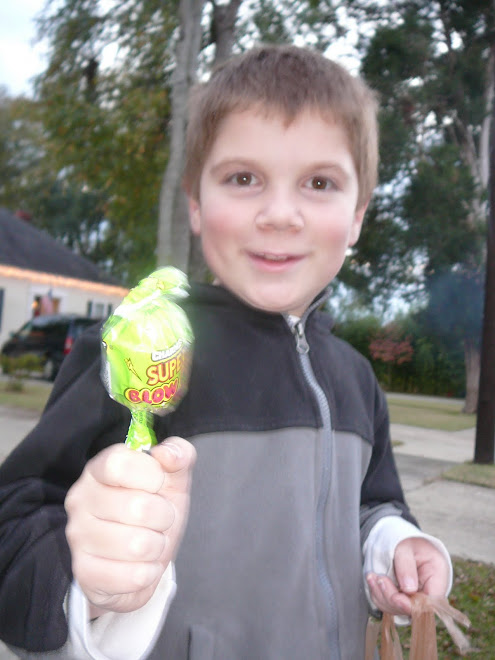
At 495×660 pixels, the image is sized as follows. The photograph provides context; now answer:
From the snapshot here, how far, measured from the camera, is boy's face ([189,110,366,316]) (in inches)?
55.0

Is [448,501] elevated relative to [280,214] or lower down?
lower down

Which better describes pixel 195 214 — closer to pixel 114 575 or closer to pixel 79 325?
pixel 114 575

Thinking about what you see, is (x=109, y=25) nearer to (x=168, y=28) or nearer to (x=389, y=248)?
(x=168, y=28)

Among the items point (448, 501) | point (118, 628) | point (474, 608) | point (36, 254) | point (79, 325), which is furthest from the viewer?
point (36, 254)

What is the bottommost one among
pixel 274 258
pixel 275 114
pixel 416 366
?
pixel 416 366

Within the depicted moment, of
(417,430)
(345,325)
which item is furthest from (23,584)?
(345,325)

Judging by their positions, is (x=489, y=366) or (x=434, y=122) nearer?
(x=489, y=366)

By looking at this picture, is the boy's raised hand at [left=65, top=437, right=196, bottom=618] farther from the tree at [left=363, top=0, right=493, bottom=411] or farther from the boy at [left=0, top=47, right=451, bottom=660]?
the tree at [left=363, top=0, right=493, bottom=411]

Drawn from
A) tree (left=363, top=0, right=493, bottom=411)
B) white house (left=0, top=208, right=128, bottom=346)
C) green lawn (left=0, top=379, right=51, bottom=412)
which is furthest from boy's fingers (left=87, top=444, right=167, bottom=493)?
white house (left=0, top=208, right=128, bottom=346)

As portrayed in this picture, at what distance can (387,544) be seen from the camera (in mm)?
1585

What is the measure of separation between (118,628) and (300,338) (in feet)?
2.83

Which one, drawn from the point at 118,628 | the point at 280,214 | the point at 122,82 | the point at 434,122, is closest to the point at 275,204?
the point at 280,214

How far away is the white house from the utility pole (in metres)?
16.5

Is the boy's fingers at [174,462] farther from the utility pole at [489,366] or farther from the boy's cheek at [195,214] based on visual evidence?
the utility pole at [489,366]
